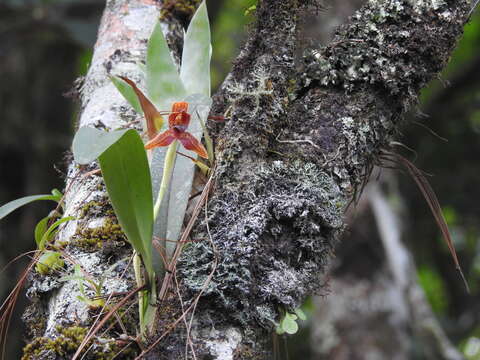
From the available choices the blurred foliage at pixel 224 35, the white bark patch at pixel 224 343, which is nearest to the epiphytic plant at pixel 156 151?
the white bark patch at pixel 224 343

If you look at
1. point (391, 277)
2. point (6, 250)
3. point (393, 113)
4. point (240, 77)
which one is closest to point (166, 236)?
point (240, 77)

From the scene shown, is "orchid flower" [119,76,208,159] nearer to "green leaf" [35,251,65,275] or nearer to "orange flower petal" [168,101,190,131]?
"orange flower petal" [168,101,190,131]

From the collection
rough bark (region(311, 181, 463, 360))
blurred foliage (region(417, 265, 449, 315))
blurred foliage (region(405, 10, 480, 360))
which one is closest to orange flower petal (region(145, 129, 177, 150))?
rough bark (region(311, 181, 463, 360))

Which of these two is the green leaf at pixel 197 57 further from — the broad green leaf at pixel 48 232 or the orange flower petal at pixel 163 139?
the broad green leaf at pixel 48 232

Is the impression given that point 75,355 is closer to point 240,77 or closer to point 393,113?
point 240,77

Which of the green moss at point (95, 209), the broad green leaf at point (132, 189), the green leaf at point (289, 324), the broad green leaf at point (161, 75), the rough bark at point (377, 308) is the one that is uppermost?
the broad green leaf at point (161, 75)

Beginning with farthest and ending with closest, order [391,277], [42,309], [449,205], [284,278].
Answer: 1. [449,205]
2. [391,277]
3. [42,309]
4. [284,278]
